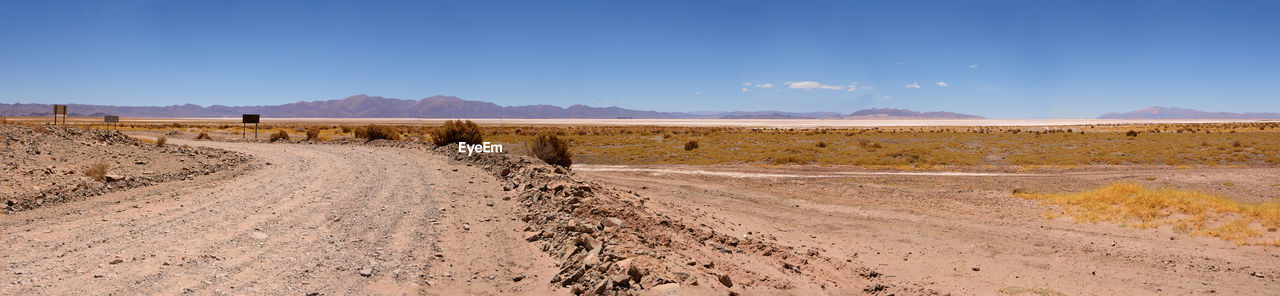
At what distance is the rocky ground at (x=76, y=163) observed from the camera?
39.0 feet

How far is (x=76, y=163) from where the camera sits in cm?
1524

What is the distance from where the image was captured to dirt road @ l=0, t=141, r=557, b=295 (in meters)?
6.42

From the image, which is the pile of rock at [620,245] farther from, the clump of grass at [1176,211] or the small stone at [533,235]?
the clump of grass at [1176,211]

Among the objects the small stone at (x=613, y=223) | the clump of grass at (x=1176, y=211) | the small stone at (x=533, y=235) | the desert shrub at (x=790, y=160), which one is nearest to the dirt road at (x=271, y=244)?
the small stone at (x=533, y=235)

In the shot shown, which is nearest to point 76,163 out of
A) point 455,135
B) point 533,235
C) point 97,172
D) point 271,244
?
point 97,172

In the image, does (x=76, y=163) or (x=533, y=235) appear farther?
(x=76, y=163)

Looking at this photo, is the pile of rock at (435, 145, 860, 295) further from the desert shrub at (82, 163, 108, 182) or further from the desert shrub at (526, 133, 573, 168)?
the desert shrub at (526, 133, 573, 168)

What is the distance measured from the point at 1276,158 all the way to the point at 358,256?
46825 mm

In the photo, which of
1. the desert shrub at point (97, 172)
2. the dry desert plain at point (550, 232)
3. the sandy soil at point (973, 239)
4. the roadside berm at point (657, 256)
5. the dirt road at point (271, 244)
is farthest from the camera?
the desert shrub at point (97, 172)

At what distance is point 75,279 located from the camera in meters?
6.21

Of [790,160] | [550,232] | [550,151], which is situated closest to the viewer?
[550,232]

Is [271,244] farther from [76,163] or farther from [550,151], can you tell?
[550,151]

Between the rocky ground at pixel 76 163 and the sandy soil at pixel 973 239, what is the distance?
10924 millimetres

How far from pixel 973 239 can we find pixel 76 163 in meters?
19.7
